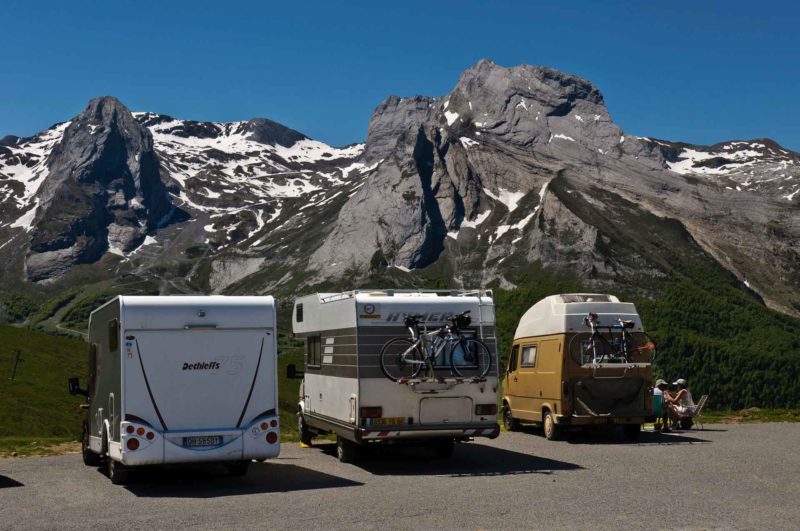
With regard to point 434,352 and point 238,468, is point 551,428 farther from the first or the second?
point 238,468

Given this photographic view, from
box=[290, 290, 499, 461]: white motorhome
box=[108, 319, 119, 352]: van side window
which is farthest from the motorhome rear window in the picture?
box=[108, 319, 119, 352]: van side window

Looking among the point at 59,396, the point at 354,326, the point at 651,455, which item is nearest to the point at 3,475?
the point at 354,326

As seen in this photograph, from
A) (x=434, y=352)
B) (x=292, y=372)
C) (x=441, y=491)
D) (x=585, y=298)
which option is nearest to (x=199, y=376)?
(x=441, y=491)

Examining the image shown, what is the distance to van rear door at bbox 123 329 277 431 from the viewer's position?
17844mm

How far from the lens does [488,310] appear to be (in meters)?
21.6

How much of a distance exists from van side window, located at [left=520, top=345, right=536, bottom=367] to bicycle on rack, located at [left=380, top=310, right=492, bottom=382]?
7887 mm

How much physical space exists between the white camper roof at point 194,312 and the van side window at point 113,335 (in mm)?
554

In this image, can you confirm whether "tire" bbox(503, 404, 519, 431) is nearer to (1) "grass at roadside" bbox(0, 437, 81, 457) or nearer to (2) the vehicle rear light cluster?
(1) "grass at roadside" bbox(0, 437, 81, 457)

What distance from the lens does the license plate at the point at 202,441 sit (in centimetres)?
1788

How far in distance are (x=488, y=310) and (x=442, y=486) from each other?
4962 millimetres

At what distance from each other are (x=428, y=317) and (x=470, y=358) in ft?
4.45

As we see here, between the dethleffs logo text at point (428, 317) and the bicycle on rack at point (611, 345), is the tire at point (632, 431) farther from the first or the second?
the dethleffs logo text at point (428, 317)

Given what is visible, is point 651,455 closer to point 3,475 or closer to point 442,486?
point 442,486

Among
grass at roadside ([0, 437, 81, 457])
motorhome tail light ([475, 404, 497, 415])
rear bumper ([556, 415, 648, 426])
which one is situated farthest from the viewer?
rear bumper ([556, 415, 648, 426])
